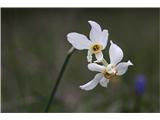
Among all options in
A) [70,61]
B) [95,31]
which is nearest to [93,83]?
[95,31]

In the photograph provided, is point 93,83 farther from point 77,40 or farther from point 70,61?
point 70,61

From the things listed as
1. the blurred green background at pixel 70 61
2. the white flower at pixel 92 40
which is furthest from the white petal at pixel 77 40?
the blurred green background at pixel 70 61

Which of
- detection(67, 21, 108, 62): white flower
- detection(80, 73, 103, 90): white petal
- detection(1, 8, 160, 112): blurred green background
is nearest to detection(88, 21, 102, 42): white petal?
detection(67, 21, 108, 62): white flower

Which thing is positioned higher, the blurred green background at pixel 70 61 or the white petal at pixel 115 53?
the white petal at pixel 115 53

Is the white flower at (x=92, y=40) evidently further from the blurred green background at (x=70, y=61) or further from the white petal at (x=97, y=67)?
the blurred green background at (x=70, y=61)

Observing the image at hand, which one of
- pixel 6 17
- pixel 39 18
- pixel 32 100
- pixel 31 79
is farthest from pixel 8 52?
pixel 39 18
